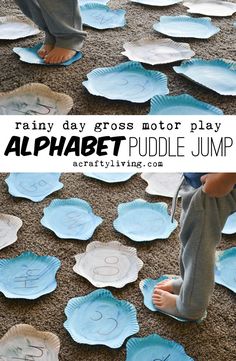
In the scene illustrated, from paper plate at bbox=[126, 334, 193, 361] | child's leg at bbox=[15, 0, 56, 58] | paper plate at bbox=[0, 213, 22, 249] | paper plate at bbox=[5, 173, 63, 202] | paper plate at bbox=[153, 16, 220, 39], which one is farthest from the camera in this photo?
paper plate at bbox=[153, 16, 220, 39]

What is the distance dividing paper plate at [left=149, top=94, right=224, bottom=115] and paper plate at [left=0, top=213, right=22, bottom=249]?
46cm

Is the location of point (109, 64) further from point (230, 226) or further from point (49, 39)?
point (230, 226)

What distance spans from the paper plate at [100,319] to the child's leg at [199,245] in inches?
3.8

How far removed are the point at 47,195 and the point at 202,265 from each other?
527 millimetres

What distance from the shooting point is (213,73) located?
1826 mm

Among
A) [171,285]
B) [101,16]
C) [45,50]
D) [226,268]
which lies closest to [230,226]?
[226,268]

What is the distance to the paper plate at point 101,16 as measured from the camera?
80.3 inches

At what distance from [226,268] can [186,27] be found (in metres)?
0.91

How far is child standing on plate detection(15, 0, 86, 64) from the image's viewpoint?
1.77 m

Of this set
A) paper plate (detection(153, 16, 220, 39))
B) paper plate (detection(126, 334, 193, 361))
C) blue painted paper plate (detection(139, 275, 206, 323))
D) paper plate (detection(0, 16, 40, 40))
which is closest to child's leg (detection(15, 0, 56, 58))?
paper plate (detection(0, 16, 40, 40))

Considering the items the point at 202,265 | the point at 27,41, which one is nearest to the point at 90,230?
the point at 202,265

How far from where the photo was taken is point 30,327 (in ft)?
4.07

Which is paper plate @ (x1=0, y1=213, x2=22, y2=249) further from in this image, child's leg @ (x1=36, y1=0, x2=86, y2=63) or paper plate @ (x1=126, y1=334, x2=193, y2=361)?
child's leg @ (x1=36, y1=0, x2=86, y2=63)

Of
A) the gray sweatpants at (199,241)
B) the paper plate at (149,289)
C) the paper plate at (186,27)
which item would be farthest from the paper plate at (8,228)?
the paper plate at (186,27)
